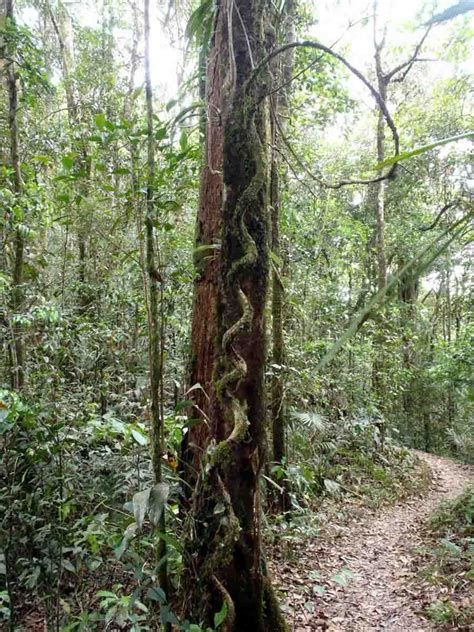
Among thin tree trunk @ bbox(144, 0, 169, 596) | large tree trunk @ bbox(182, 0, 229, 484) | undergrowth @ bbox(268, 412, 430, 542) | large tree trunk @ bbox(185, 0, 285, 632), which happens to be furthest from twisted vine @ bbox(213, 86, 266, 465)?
undergrowth @ bbox(268, 412, 430, 542)

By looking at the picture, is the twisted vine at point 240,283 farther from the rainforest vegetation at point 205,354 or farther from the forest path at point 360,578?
the forest path at point 360,578

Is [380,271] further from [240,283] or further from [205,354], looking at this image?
[240,283]

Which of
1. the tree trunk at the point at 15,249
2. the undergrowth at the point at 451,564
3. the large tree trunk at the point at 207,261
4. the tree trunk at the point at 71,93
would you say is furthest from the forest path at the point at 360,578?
the tree trunk at the point at 71,93

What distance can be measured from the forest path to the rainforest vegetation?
0.03 meters

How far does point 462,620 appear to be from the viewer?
9.82 ft

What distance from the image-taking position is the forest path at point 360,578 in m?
3.16

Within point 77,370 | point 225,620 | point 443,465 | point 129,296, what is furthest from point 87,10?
point 443,465

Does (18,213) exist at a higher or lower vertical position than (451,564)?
higher

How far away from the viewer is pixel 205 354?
2.81 meters

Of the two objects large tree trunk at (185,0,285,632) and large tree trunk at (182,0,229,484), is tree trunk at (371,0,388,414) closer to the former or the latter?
large tree trunk at (182,0,229,484)

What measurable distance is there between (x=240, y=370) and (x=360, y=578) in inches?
123

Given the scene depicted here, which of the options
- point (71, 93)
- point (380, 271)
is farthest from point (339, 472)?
point (71, 93)

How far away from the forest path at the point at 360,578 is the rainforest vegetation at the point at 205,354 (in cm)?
3

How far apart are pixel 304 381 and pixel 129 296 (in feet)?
7.44
